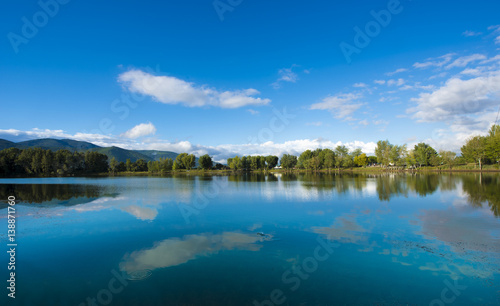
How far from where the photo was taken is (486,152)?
274 feet

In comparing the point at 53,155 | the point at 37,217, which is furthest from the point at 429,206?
the point at 53,155

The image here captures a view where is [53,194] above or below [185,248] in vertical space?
above

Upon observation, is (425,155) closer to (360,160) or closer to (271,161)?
(360,160)

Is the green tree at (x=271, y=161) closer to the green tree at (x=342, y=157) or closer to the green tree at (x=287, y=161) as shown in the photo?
the green tree at (x=287, y=161)

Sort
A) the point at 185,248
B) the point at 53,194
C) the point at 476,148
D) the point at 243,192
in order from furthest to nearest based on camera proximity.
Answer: the point at 476,148 → the point at 243,192 → the point at 53,194 → the point at 185,248

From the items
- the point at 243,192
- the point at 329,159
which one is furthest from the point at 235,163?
the point at 243,192

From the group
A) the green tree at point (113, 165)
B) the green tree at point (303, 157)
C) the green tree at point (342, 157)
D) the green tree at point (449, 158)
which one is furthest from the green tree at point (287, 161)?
the green tree at point (113, 165)

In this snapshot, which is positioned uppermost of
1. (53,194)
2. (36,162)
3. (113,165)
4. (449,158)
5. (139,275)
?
(36,162)

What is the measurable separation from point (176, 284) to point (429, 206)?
22.4 meters

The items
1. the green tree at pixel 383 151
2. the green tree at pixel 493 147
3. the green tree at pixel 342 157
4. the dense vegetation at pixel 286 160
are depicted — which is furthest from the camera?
the green tree at pixel 342 157

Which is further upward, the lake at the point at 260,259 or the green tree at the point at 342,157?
the green tree at the point at 342,157

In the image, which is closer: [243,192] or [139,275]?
[139,275]

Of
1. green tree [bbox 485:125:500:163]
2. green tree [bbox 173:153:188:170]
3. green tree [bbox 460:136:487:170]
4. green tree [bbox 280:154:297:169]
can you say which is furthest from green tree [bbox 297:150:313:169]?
green tree [bbox 485:125:500:163]

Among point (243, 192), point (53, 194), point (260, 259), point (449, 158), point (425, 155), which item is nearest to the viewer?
point (260, 259)
